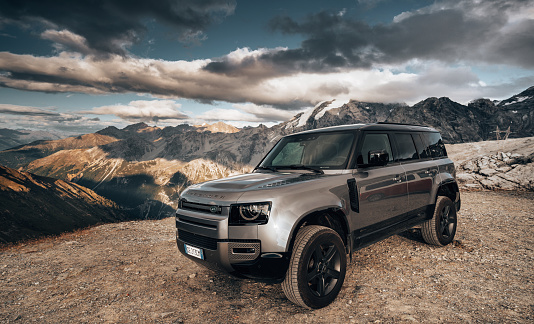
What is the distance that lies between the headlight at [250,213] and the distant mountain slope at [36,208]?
101335 millimetres

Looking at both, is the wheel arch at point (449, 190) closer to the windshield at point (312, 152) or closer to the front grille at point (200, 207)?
the windshield at point (312, 152)

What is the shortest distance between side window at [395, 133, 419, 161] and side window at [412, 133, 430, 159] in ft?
0.49

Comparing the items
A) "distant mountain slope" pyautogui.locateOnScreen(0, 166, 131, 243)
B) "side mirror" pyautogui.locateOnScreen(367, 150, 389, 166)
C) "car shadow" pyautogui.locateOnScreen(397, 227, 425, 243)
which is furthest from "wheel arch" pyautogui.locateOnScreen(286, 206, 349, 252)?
"distant mountain slope" pyautogui.locateOnScreen(0, 166, 131, 243)

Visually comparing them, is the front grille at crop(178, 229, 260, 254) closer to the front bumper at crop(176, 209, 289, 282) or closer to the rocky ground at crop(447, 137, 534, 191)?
the front bumper at crop(176, 209, 289, 282)

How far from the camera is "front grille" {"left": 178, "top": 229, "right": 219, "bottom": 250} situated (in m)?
3.31

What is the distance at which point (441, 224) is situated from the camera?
18.5 ft

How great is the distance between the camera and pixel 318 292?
353cm

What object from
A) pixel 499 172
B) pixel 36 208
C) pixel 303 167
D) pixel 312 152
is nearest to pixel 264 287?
pixel 303 167

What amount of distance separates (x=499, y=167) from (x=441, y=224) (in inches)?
476

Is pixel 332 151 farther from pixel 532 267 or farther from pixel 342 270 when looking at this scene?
pixel 532 267

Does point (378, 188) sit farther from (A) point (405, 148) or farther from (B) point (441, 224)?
(B) point (441, 224)

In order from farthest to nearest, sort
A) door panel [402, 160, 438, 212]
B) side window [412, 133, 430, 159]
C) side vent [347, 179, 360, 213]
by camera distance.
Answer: side window [412, 133, 430, 159], door panel [402, 160, 438, 212], side vent [347, 179, 360, 213]

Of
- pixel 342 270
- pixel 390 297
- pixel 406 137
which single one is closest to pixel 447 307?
pixel 390 297

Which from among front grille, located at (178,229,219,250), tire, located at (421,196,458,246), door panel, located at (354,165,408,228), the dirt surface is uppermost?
door panel, located at (354,165,408,228)
